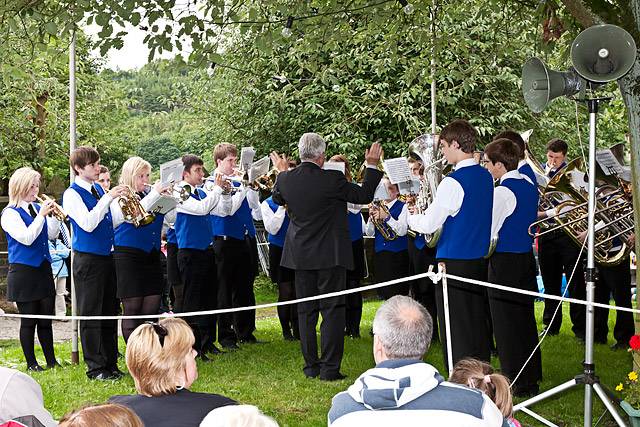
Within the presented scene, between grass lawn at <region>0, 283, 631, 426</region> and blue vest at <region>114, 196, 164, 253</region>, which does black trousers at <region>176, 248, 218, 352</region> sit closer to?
grass lawn at <region>0, 283, 631, 426</region>

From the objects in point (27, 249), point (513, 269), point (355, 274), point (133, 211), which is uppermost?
point (133, 211)

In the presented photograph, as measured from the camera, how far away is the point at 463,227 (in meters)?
6.86

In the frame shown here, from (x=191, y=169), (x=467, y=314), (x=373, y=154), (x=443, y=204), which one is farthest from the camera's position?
(x=191, y=169)

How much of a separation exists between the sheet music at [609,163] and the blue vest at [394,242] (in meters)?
2.65

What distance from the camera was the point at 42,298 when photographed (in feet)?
27.5

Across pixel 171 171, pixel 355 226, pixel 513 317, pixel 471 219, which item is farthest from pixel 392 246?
pixel 471 219

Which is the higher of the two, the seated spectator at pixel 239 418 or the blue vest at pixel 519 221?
the blue vest at pixel 519 221

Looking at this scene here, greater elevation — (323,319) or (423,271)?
(423,271)

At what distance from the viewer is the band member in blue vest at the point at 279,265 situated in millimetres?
9766

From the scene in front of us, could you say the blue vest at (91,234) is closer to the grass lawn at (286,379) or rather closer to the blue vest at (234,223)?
the grass lawn at (286,379)

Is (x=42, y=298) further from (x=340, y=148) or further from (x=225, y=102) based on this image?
(x=225, y=102)

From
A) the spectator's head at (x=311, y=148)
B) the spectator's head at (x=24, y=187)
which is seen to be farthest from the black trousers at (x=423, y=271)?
the spectator's head at (x=24, y=187)

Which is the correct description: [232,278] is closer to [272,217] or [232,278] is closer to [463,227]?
[272,217]

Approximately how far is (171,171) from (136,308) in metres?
1.25
